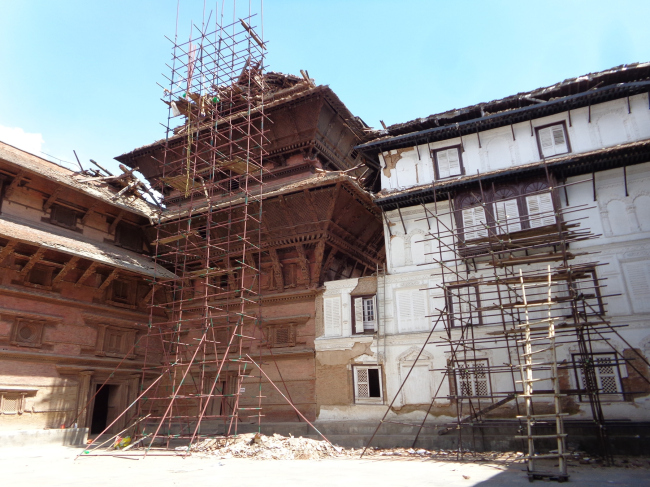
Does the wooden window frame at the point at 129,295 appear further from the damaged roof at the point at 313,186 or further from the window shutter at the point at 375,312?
the window shutter at the point at 375,312

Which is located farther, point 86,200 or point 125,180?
point 125,180

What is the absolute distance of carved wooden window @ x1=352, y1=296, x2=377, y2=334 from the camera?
58.5 ft

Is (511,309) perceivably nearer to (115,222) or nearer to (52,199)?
(115,222)

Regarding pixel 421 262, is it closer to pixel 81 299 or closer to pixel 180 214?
pixel 180 214

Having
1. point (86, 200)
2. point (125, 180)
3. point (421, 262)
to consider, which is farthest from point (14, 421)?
point (421, 262)

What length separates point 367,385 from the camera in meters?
17.2

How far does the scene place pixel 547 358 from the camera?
14.5 meters

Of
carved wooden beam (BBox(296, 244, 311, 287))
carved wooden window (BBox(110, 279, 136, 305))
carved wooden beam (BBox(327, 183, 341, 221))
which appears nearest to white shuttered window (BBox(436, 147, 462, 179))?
carved wooden beam (BBox(327, 183, 341, 221))

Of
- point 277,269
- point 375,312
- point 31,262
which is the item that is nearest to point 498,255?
point 375,312

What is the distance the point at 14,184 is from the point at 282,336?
39.6ft

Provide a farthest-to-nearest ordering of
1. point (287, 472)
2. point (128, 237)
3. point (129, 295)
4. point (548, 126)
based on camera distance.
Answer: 1. point (128, 237)
2. point (129, 295)
3. point (548, 126)
4. point (287, 472)

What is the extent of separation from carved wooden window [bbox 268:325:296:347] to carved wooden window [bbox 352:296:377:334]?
8.75 feet

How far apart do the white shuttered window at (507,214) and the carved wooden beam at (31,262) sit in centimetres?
1632

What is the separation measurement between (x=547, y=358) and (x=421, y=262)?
17.0 ft
